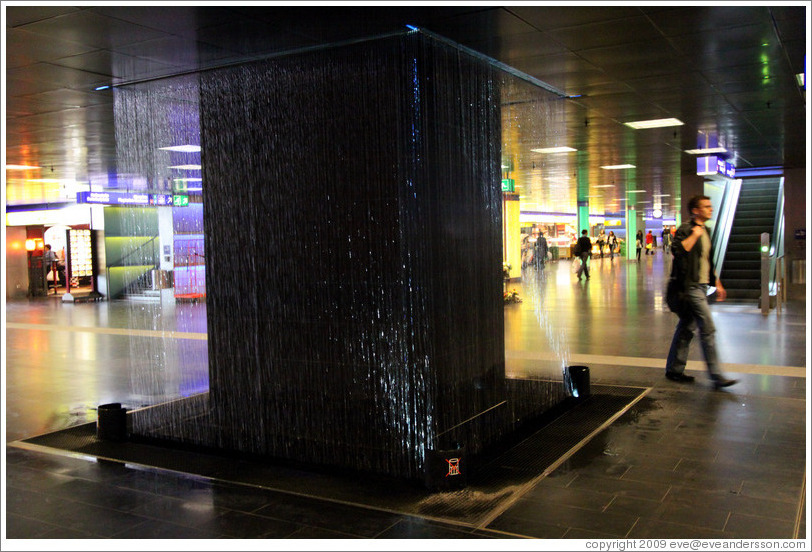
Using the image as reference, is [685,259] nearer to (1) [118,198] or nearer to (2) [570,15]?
(2) [570,15]

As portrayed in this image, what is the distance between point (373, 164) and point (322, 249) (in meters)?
0.72

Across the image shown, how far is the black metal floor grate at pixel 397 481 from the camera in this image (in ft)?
12.9

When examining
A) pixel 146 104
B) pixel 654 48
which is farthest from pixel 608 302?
pixel 146 104

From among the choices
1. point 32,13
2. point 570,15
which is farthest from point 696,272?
point 32,13

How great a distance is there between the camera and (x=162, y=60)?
5.38m

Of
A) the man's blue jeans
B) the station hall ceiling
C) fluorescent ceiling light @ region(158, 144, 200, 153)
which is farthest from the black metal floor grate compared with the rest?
fluorescent ceiling light @ region(158, 144, 200, 153)

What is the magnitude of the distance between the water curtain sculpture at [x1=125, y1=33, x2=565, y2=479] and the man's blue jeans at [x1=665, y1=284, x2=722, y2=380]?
212 cm

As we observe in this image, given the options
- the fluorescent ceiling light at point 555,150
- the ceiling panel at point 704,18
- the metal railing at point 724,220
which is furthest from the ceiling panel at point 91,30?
the metal railing at point 724,220

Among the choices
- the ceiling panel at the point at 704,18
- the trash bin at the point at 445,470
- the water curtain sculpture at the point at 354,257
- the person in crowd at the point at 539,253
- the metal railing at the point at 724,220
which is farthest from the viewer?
the metal railing at the point at 724,220

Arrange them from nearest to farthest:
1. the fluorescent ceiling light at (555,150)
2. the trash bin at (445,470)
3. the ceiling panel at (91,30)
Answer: the trash bin at (445,470) → the ceiling panel at (91,30) → the fluorescent ceiling light at (555,150)

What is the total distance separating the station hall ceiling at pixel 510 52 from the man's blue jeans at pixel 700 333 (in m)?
2.18

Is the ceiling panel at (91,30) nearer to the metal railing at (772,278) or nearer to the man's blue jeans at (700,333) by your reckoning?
the man's blue jeans at (700,333)

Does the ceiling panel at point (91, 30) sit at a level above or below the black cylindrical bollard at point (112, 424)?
above

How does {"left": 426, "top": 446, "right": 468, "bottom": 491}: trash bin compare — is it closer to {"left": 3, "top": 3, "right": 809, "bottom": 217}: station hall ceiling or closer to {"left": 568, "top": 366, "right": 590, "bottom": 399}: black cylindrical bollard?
{"left": 568, "top": 366, "right": 590, "bottom": 399}: black cylindrical bollard
